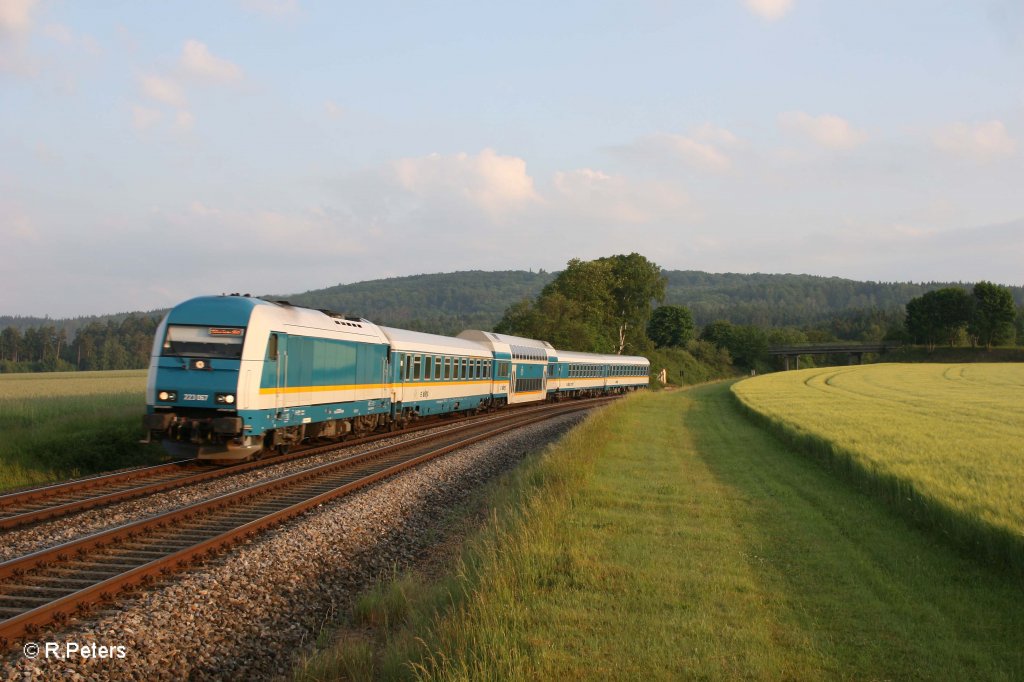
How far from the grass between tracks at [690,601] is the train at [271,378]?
6177mm

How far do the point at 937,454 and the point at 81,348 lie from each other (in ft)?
389

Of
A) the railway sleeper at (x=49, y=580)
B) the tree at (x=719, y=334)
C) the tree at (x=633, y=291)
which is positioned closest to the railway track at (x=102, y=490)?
the railway sleeper at (x=49, y=580)

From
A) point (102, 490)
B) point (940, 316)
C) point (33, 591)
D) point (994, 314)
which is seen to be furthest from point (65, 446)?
point (994, 314)

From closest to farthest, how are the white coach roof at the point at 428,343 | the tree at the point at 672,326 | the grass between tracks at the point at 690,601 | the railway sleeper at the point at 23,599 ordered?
1. the grass between tracks at the point at 690,601
2. the railway sleeper at the point at 23,599
3. the white coach roof at the point at 428,343
4. the tree at the point at 672,326

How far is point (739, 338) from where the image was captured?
423 ft

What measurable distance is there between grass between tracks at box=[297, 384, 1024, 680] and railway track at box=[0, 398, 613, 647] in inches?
89.9

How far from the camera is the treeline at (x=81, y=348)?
4075 inches

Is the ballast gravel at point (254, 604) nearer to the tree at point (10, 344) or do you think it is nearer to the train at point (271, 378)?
the train at point (271, 378)

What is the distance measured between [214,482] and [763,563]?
33.3 ft

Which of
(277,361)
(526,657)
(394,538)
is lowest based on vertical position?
(394,538)

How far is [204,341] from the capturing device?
50.6 feet

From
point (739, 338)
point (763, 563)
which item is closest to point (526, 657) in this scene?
point (763, 563)

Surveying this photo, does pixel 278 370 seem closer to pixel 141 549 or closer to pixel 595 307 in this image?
pixel 141 549

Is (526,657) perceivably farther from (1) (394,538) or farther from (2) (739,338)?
(2) (739,338)
